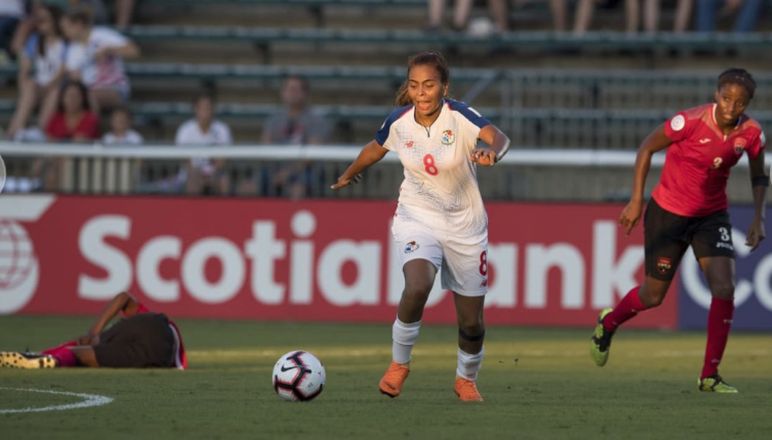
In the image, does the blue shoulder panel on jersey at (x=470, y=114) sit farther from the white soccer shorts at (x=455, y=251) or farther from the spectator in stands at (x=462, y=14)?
the spectator in stands at (x=462, y=14)

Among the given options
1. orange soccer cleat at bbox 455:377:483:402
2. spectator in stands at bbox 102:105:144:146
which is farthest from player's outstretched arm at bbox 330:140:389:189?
spectator in stands at bbox 102:105:144:146

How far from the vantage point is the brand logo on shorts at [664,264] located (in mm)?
10898

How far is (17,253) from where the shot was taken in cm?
1659

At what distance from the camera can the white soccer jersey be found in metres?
8.98

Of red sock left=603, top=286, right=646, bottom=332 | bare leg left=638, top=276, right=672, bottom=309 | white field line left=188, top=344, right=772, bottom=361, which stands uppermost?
bare leg left=638, top=276, right=672, bottom=309

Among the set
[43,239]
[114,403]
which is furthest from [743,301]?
[114,403]

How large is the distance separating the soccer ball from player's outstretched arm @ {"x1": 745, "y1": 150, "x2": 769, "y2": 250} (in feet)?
10.5

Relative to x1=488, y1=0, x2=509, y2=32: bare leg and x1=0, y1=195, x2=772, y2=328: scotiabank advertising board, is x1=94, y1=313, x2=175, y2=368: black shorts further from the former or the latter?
x1=488, y1=0, x2=509, y2=32: bare leg

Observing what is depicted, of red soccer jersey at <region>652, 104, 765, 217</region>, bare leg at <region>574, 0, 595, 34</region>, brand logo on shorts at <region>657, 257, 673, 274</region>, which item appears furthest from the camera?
bare leg at <region>574, 0, 595, 34</region>

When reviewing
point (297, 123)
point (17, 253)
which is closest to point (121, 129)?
point (297, 123)

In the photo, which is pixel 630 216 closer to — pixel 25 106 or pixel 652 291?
pixel 652 291

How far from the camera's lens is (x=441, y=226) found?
9039mm

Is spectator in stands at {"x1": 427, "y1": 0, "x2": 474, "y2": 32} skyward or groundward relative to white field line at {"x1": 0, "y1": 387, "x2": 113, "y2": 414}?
skyward

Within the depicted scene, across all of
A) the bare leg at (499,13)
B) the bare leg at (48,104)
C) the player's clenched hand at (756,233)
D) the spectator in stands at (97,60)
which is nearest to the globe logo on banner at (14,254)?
the bare leg at (48,104)
